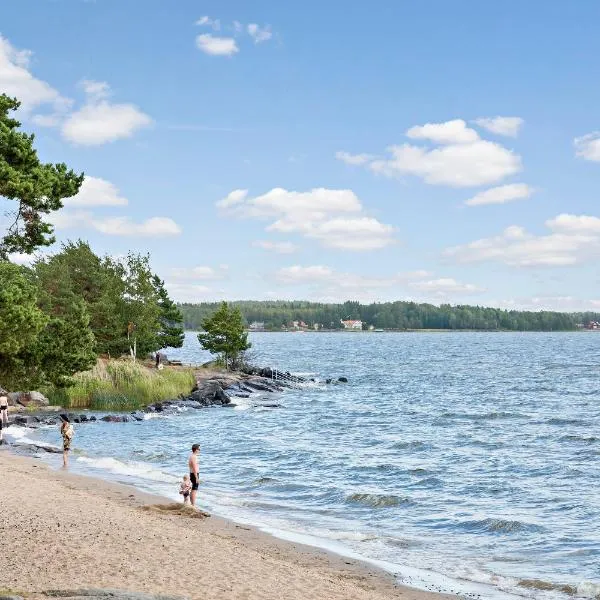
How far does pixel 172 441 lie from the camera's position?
42.8 m

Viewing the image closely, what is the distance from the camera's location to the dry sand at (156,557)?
1465 centimetres

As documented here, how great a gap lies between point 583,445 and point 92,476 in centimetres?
2566

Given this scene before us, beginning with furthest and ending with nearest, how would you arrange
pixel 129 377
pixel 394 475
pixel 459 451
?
pixel 129 377, pixel 459 451, pixel 394 475

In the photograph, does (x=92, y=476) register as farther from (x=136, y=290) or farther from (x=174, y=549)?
(x=136, y=290)

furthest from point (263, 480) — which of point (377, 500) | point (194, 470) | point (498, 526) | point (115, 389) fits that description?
point (115, 389)

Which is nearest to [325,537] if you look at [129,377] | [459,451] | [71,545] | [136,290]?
[71,545]

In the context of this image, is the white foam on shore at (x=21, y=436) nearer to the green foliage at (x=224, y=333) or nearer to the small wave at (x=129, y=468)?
the small wave at (x=129, y=468)

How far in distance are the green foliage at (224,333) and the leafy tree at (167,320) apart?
2525 millimetres

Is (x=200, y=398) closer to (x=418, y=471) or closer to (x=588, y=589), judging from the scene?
(x=418, y=471)

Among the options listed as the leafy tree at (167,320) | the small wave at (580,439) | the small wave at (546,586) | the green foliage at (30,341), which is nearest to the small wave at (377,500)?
the small wave at (546,586)

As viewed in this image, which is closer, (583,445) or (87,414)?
(583,445)

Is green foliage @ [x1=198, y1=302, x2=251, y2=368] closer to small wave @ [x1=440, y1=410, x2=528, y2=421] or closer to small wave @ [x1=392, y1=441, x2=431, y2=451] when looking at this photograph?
small wave @ [x1=440, y1=410, x2=528, y2=421]

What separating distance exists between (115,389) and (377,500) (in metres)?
32.6

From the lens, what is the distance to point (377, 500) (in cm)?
2800
